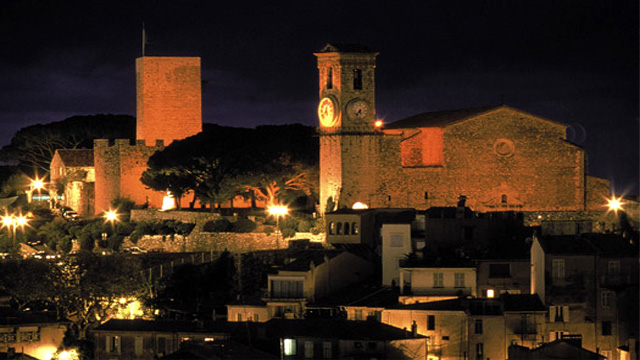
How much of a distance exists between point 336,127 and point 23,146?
118 ft

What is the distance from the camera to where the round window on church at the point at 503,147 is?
62500 millimetres

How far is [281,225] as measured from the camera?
2359 inches

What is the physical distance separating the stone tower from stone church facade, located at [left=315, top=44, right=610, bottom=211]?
45 mm

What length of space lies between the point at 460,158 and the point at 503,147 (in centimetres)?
211

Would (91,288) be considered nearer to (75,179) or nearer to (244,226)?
(244,226)

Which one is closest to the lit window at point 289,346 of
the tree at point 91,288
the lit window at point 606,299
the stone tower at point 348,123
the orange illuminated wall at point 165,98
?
the lit window at point 606,299

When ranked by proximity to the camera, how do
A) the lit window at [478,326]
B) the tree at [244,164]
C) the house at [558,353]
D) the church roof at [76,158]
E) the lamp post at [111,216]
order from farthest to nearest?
1. the church roof at [76,158]
2. the lamp post at [111,216]
3. the tree at [244,164]
4. the lit window at [478,326]
5. the house at [558,353]

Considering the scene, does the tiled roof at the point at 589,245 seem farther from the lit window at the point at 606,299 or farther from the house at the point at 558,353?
the house at the point at 558,353

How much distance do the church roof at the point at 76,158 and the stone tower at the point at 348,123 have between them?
22516 millimetres

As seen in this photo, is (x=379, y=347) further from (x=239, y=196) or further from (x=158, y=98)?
(x=158, y=98)

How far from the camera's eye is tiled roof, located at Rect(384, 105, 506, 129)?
62688 mm

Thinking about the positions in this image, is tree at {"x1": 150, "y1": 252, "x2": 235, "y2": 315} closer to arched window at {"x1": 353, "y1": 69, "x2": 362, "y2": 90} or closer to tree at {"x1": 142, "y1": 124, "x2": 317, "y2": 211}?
tree at {"x1": 142, "y1": 124, "x2": 317, "y2": 211}

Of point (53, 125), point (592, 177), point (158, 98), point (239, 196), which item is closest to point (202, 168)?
point (239, 196)

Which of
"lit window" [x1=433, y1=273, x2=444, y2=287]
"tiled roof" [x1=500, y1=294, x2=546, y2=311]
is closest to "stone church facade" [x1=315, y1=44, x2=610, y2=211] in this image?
"lit window" [x1=433, y1=273, x2=444, y2=287]
